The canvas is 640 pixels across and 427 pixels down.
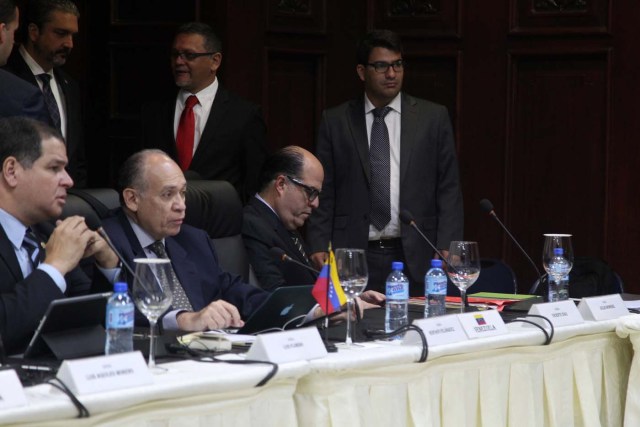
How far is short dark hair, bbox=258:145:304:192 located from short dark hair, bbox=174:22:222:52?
115 centimetres

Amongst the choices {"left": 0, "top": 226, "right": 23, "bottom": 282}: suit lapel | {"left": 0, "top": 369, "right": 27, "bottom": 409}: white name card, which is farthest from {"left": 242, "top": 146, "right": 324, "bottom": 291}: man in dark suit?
{"left": 0, "top": 369, "right": 27, "bottom": 409}: white name card

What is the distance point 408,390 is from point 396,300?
1.25 feet

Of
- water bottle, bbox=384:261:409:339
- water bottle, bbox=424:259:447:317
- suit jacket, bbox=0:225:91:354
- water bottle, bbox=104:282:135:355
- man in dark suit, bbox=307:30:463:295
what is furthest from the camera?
man in dark suit, bbox=307:30:463:295

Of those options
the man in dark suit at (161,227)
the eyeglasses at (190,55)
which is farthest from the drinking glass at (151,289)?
the eyeglasses at (190,55)

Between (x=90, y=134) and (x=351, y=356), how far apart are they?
11.7 feet

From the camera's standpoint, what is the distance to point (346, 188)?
4.89m

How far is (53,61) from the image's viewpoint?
16.1 feet

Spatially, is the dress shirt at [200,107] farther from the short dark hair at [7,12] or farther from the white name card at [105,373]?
the white name card at [105,373]

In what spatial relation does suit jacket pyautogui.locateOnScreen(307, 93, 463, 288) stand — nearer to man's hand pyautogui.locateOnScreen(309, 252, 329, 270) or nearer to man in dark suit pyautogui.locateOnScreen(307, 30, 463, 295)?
man in dark suit pyautogui.locateOnScreen(307, 30, 463, 295)

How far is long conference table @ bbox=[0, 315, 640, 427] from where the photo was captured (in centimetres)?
219

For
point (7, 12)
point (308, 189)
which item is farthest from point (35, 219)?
point (308, 189)

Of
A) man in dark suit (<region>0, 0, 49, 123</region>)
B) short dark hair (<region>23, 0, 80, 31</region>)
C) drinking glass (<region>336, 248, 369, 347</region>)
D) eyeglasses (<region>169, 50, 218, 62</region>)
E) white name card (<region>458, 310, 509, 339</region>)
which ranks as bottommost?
white name card (<region>458, 310, 509, 339</region>)

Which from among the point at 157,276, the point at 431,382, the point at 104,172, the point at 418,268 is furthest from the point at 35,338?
the point at 104,172

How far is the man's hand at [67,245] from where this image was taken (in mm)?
2754
